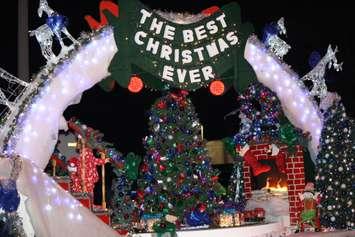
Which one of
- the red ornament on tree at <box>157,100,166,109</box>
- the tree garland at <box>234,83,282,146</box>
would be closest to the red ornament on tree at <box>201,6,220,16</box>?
the red ornament on tree at <box>157,100,166,109</box>

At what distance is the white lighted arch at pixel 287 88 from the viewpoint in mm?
10086

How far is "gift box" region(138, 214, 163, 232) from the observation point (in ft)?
33.7

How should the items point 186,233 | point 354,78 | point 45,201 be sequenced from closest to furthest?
point 45,201 → point 186,233 → point 354,78

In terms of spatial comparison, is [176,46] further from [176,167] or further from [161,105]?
[176,167]

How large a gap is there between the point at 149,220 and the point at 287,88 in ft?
12.6

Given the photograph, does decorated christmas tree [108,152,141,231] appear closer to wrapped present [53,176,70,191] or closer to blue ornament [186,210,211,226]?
blue ornament [186,210,211,226]

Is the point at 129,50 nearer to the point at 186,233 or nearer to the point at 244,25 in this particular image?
the point at 244,25

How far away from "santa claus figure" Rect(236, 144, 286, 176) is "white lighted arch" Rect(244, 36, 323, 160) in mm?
1613

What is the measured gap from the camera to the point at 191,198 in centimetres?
1118

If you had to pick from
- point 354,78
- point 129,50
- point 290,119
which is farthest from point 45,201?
point 354,78

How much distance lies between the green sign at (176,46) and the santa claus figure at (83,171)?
90.4 inches

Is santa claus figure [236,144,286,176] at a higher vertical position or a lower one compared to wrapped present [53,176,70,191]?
higher

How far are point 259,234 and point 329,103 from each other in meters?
3.08

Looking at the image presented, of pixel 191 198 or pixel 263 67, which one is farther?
pixel 191 198
